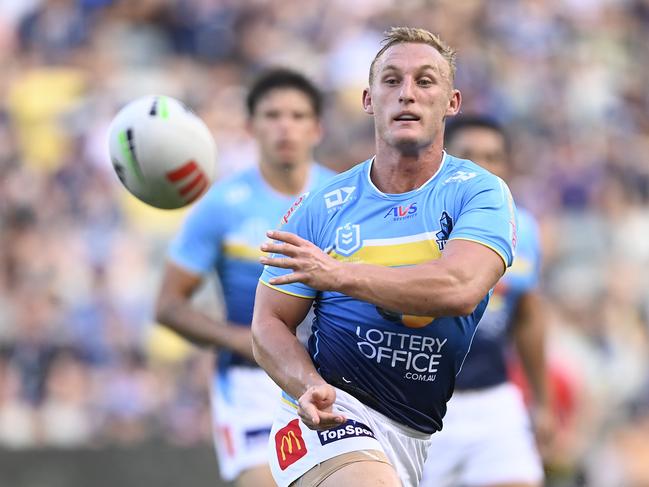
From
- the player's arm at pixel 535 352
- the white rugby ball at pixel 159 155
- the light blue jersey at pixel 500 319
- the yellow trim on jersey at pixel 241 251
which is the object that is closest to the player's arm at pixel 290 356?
the white rugby ball at pixel 159 155

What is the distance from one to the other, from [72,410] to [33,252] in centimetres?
192

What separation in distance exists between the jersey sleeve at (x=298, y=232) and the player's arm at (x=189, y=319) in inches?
78.1

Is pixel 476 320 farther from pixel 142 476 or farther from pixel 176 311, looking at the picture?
pixel 142 476

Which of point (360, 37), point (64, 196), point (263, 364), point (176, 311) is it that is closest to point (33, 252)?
point (64, 196)

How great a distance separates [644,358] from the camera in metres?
12.9

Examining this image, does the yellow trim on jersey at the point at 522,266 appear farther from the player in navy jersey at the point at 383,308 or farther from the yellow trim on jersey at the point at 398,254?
the yellow trim on jersey at the point at 398,254

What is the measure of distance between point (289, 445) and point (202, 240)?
256 cm

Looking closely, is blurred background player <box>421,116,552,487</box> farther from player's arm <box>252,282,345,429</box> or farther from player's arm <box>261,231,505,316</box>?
player's arm <box>261,231,505,316</box>

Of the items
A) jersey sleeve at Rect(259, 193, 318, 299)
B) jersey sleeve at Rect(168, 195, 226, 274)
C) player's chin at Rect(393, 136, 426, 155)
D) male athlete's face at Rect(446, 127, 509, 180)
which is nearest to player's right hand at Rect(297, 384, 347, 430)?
jersey sleeve at Rect(259, 193, 318, 299)

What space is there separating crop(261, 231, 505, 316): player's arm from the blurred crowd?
5.82 m

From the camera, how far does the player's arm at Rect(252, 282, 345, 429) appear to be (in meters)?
4.79

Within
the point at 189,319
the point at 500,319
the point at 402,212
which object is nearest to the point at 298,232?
the point at 402,212

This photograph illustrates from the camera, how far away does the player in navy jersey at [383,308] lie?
511 cm

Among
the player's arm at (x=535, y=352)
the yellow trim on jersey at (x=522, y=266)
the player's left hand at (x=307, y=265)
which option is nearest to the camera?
the player's left hand at (x=307, y=265)
